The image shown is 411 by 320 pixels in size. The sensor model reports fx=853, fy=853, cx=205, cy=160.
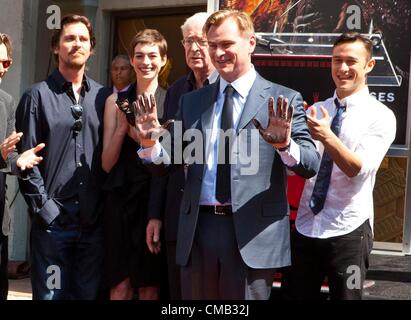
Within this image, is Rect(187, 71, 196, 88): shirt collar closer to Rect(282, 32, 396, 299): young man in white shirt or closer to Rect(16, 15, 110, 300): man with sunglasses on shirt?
Rect(16, 15, 110, 300): man with sunglasses on shirt

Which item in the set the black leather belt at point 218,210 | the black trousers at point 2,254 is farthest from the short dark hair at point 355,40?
the black trousers at point 2,254

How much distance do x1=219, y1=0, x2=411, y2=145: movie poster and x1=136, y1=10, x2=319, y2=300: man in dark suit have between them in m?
1.20

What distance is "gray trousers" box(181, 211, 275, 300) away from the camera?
4105 millimetres

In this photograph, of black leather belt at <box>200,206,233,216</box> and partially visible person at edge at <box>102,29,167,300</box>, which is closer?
black leather belt at <box>200,206,233,216</box>

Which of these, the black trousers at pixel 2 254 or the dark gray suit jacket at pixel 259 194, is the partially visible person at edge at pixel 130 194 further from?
the dark gray suit jacket at pixel 259 194

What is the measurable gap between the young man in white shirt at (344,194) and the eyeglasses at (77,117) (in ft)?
4.44

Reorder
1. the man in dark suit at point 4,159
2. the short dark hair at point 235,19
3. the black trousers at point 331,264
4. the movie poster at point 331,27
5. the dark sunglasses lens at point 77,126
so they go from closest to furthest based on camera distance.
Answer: the short dark hair at point 235,19 → the black trousers at point 331,264 → the man in dark suit at point 4,159 → the dark sunglasses lens at point 77,126 → the movie poster at point 331,27

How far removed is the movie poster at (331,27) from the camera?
529 centimetres

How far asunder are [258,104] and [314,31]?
55.5 inches

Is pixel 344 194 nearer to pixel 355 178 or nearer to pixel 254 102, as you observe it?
pixel 355 178

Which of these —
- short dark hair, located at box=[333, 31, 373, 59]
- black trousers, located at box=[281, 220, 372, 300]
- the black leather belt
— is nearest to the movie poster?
short dark hair, located at box=[333, 31, 373, 59]

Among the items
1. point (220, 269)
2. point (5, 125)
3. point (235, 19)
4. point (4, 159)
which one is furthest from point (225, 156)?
point (5, 125)

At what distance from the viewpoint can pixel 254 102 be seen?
4.20 m
